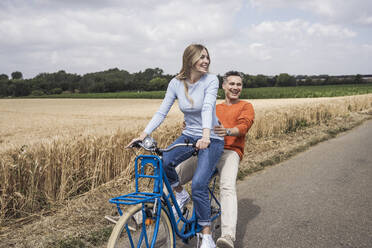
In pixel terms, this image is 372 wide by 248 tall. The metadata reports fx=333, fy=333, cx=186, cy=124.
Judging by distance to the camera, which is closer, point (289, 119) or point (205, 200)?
point (205, 200)

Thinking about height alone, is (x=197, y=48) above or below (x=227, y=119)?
above

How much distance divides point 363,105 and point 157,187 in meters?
24.1

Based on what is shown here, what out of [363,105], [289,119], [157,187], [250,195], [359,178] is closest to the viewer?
[157,187]

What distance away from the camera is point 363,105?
915 inches

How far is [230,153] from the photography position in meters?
3.66

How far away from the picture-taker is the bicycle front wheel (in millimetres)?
2404

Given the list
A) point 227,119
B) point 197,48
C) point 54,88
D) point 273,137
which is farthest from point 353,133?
point 54,88

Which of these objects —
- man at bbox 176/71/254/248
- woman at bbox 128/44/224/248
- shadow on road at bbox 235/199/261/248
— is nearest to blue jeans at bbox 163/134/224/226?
woman at bbox 128/44/224/248

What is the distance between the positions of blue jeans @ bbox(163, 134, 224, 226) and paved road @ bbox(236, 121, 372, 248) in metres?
0.81

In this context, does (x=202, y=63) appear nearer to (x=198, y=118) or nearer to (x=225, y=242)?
(x=198, y=118)

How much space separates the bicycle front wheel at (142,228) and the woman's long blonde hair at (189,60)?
1107 mm

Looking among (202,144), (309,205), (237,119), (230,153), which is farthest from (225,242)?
(309,205)

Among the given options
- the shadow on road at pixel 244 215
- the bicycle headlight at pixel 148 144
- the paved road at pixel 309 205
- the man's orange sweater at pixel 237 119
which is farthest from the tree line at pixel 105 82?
the bicycle headlight at pixel 148 144

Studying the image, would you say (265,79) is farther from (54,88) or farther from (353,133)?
(353,133)
